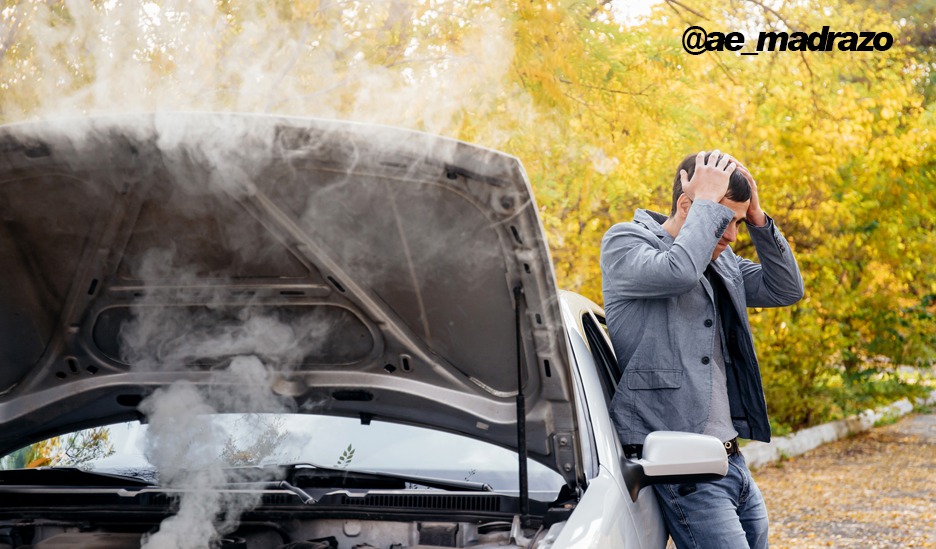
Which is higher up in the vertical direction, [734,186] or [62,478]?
[734,186]

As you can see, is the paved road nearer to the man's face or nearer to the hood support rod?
the man's face

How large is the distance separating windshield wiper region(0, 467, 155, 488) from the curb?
7.76 m

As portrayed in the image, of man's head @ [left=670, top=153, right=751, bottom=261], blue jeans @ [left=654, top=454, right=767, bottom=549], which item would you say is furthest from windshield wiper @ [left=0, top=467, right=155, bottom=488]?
man's head @ [left=670, top=153, right=751, bottom=261]

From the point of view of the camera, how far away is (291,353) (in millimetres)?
2906

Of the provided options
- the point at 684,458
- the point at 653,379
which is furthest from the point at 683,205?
the point at 684,458

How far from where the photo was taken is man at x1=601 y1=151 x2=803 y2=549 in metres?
2.86

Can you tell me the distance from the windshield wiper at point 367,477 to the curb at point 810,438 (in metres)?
7.46

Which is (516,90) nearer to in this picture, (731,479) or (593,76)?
(593,76)

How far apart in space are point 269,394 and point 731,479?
1.48 meters

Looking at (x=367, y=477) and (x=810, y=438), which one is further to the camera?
(x=810, y=438)

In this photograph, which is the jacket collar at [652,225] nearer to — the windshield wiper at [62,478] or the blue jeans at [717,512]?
the blue jeans at [717,512]

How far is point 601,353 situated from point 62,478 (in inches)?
76.2

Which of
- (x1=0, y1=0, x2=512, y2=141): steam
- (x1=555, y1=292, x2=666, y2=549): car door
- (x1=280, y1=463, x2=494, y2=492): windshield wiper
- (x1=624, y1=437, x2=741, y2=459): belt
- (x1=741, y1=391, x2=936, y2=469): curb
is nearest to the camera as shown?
(x1=555, y1=292, x2=666, y2=549): car door

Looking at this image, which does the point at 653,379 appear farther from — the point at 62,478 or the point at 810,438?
the point at 810,438
